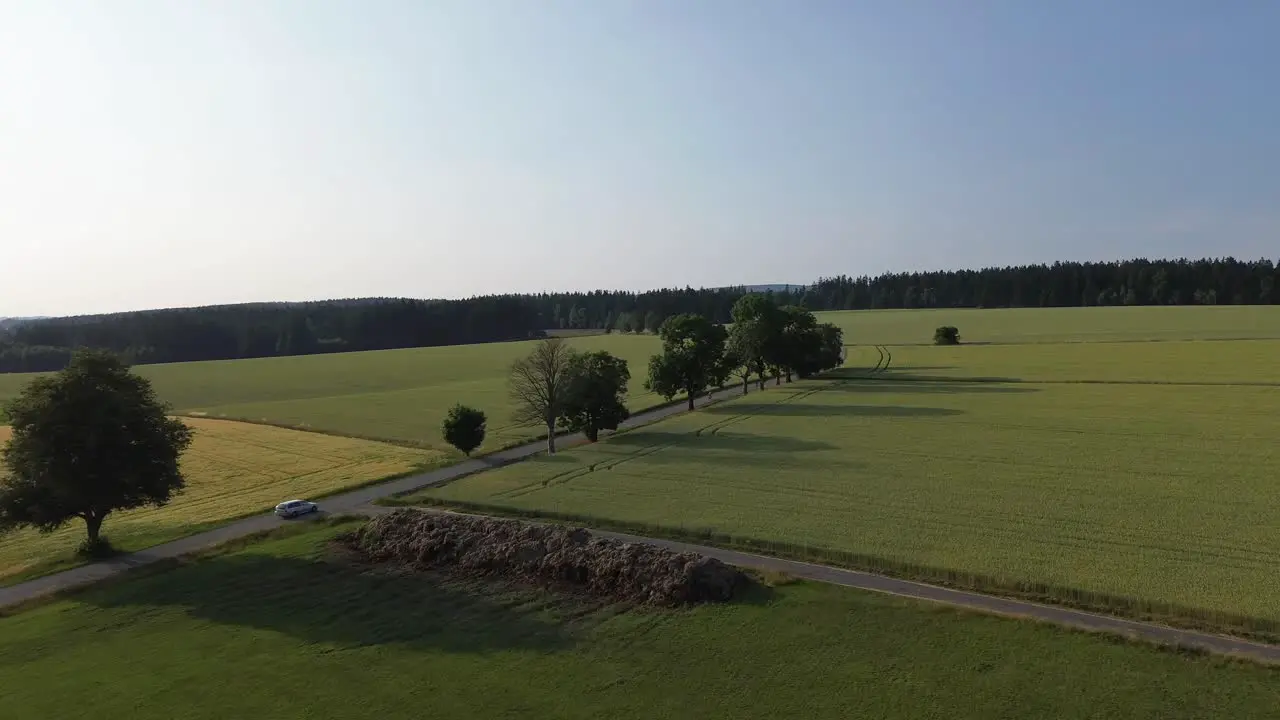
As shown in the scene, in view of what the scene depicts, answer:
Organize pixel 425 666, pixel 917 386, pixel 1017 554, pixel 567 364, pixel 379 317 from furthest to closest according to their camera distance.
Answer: pixel 379 317 → pixel 917 386 → pixel 567 364 → pixel 1017 554 → pixel 425 666

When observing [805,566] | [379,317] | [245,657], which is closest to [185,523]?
[245,657]

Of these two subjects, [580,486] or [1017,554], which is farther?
[580,486]

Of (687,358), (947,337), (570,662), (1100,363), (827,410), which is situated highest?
(947,337)

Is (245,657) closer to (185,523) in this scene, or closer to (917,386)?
(185,523)

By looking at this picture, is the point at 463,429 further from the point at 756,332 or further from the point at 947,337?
the point at 947,337

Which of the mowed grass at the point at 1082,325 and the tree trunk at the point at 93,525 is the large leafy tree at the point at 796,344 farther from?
the tree trunk at the point at 93,525

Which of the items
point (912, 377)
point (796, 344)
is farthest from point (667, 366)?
point (912, 377)
